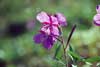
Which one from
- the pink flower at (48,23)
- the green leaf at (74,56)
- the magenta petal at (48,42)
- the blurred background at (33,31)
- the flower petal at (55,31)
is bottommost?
the blurred background at (33,31)

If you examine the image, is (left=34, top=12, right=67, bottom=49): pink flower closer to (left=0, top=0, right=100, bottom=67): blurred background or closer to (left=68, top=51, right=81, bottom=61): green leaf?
(left=68, top=51, right=81, bottom=61): green leaf

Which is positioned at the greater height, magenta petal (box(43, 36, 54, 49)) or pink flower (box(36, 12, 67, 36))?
pink flower (box(36, 12, 67, 36))

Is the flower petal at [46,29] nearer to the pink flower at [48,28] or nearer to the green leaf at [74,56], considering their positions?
Result: the pink flower at [48,28]

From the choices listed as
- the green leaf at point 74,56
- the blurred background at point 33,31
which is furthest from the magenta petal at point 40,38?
the blurred background at point 33,31

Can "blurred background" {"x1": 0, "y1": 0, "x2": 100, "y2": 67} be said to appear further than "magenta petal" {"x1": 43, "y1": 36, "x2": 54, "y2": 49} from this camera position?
Yes

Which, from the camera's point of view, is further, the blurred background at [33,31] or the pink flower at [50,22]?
the blurred background at [33,31]

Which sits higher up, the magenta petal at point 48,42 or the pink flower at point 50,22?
the pink flower at point 50,22

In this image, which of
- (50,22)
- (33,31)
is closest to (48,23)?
(50,22)

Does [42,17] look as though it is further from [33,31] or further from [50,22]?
[33,31]

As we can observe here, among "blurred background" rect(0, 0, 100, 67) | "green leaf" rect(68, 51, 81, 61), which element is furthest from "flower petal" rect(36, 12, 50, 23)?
"blurred background" rect(0, 0, 100, 67)
